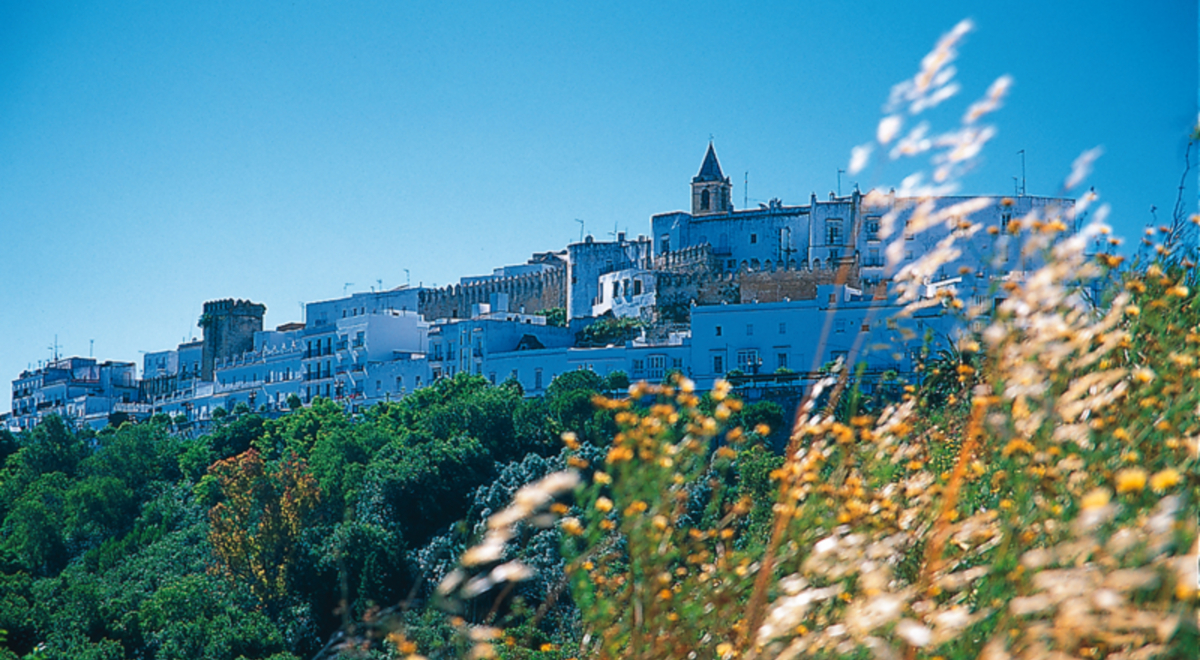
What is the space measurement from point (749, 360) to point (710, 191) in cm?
2068

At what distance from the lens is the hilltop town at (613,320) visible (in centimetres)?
4928

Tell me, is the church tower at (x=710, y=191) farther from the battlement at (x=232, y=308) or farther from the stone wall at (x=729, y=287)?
the battlement at (x=232, y=308)

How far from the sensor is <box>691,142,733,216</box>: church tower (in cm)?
6775

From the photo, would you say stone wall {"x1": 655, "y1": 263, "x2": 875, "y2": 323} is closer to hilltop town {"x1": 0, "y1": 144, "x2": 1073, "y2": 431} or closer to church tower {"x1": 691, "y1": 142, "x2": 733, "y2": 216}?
hilltop town {"x1": 0, "y1": 144, "x2": 1073, "y2": 431}

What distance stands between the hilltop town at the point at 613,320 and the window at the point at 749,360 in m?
0.06

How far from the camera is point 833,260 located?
5747cm

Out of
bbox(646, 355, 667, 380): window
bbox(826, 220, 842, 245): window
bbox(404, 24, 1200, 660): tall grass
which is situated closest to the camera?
bbox(404, 24, 1200, 660): tall grass

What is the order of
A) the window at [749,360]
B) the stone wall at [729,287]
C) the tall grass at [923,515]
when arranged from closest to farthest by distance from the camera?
1. the tall grass at [923,515]
2. the window at [749,360]
3. the stone wall at [729,287]

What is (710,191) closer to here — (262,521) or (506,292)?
(506,292)

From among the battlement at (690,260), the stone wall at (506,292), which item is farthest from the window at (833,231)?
the stone wall at (506,292)

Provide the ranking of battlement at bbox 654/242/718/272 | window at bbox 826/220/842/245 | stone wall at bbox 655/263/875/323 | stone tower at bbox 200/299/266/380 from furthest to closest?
stone tower at bbox 200/299/266/380 → battlement at bbox 654/242/718/272 → window at bbox 826/220/842/245 → stone wall at bbox 655/263/875/323

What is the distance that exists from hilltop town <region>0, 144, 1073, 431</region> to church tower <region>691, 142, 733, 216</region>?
0.08m

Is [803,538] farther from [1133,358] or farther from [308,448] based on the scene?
[308,448]

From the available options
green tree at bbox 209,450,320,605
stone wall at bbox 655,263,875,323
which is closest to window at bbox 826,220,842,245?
stone wall at bbox 655,263,875,323
